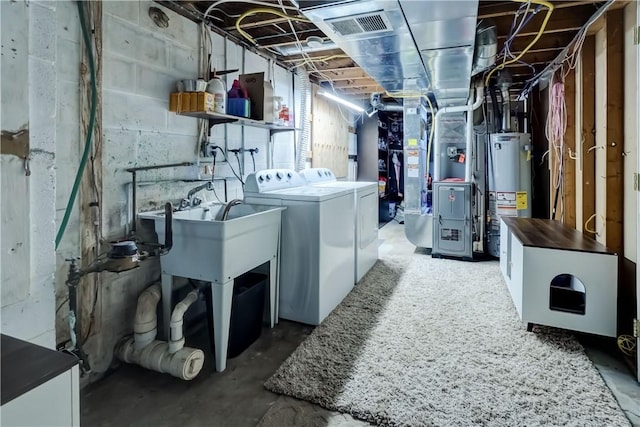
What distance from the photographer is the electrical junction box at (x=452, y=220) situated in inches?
177

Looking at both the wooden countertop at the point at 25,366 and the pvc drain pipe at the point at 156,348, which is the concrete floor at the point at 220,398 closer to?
the pvc drain pipe at the point at 156,348

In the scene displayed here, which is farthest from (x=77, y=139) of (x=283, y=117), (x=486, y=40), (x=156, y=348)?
(x=486, y=40)

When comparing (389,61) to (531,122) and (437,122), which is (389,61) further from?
(531,122)

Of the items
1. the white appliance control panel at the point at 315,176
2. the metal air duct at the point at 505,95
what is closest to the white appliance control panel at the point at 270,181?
the white appliance control panel at the point at 315,176

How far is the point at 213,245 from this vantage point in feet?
6.81

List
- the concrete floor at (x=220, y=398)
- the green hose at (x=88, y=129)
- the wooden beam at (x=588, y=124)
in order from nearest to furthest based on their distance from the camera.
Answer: the concrete floor at (x=220, y=398) → the green hose at (x=88, y=129) → the wooden beam at (x=588, y=124)

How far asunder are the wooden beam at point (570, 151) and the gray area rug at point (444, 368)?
1.16 meters

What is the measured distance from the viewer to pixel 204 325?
2740 mm

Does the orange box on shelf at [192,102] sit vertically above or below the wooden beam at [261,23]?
below

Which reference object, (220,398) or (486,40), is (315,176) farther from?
(220,398)

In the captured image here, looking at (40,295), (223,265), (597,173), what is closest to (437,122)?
(597,173)

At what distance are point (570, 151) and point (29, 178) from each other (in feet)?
13.5

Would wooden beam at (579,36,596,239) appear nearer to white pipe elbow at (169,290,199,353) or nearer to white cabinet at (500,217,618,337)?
white cabinet at (500,217,618,337)

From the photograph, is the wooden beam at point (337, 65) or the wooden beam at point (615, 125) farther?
the wooden beam at point (337, 65)
